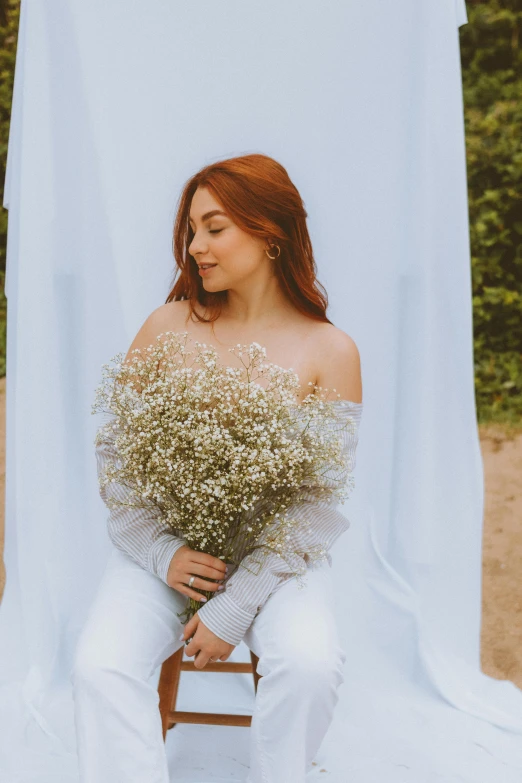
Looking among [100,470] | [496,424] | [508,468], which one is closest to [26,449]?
[100,470]

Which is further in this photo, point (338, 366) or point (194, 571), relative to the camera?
point (338, 366)

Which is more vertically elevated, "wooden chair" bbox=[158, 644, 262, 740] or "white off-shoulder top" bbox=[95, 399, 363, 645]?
"white off-shoulder top" bbox=[95, 399, 363, 645]

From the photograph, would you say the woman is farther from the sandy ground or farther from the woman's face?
the sandy ground

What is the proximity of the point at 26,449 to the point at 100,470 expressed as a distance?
0.85m

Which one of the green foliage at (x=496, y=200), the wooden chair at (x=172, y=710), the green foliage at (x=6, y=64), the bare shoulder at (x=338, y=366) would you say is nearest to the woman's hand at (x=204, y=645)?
the wooden chair at (x=172, y=710)

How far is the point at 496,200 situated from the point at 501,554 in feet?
8.85

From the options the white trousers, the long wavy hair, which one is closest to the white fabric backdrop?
the long wavy hair

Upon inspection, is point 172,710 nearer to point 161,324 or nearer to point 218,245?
point 161,324

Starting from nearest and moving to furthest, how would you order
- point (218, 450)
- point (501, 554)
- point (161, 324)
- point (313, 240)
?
point (218, 450) < point (161, 324) < point (313, 240) < point (501, 554)

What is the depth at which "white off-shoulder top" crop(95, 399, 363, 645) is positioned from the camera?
1.98m

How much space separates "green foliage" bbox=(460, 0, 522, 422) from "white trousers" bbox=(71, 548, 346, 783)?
4.29 m

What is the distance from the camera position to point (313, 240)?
319 centimetres

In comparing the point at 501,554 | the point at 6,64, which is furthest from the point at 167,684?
the point at 6,64

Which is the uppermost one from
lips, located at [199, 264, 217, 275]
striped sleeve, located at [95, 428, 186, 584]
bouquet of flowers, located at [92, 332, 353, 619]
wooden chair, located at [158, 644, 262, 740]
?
lips, located at [199, 264, 217, 275]
